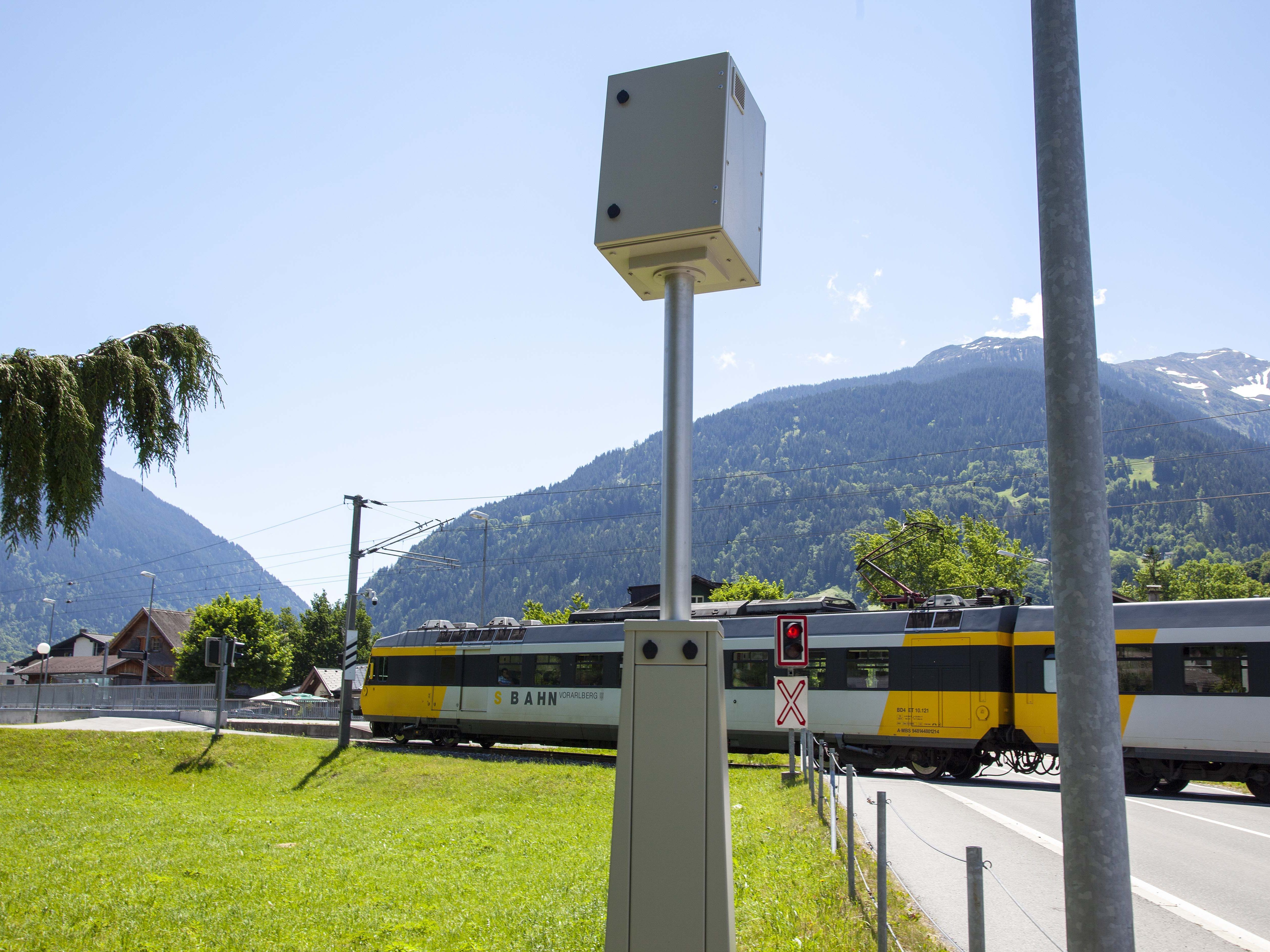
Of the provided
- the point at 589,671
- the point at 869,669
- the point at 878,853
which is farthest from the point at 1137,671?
the point at 878,853

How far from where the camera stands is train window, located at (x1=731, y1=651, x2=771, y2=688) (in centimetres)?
2150

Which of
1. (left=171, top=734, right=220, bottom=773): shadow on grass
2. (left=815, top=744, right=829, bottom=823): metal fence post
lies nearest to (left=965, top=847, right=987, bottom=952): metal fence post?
(left=815, top=744, right=829, bottom=823): metal fence post

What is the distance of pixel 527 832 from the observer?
12.4 metres

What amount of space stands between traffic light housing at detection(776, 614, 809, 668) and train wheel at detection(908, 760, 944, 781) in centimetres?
785

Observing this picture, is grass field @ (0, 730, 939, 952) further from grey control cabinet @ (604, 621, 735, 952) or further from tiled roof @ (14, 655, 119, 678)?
tiled roof @ (14, 655, 119, 678)

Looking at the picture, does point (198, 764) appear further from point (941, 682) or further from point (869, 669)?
point (941, 682)

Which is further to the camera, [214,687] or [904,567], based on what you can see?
[904,567]

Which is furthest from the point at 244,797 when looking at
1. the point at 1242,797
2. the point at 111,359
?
the point at 1242,797

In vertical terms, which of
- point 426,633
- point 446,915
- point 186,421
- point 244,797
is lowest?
point 244,797

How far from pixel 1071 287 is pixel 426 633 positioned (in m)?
26.4

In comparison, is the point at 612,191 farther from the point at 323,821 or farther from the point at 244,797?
the point at 244,797

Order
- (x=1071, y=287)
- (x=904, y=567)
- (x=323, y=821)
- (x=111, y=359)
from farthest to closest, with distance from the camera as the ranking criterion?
(x=904, y=567) < (x=323, y=821) < (x=111, y=359) < (x=1071, y=287)

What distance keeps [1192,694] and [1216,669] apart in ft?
1.95

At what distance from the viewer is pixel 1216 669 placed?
16.3 m
